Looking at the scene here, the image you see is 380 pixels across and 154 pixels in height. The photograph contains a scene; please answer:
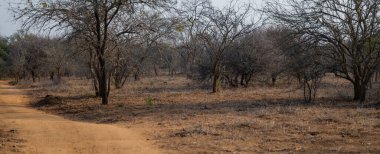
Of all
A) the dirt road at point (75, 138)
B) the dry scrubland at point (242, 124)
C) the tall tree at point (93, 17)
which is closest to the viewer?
the dirt road at point (75, 138)

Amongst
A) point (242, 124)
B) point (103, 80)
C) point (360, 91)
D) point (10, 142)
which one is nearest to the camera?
point (10, 142)

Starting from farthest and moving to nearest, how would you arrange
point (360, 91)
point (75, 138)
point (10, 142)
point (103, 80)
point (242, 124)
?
1. point (103, 80)
2. point (360, 91)
3. point (242, 124)
4. point (75, 138)
5. point (10, 142)

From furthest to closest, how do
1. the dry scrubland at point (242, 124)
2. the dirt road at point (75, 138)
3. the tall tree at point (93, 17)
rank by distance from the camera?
the tall tree at point (93, 17), the dry scrubland at point (242, 124), the dirt road at point (75, 138)

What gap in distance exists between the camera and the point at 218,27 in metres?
26.1

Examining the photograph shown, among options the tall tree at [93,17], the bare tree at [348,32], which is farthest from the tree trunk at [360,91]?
the tall tree at [93,17]

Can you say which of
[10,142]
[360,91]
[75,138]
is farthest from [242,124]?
[360,91]

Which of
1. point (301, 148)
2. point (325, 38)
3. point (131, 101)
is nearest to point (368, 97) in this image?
point (325, 38)

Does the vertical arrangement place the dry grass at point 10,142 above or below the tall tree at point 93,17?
below

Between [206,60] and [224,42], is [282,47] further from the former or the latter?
[206,60]

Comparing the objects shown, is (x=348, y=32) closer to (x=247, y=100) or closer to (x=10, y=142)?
(x=247, y=100)

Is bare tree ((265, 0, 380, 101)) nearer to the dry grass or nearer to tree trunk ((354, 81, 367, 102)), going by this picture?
tree trunk ((354, 81, 367, 102))

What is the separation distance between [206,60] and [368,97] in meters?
13.1

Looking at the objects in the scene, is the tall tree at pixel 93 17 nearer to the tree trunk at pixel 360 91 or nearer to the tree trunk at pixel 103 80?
the tree trunk at pixel 103 80

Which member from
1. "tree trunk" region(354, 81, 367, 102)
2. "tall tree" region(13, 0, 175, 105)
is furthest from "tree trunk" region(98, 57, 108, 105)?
"tree trunk" region(354, 81, 367, 102)
